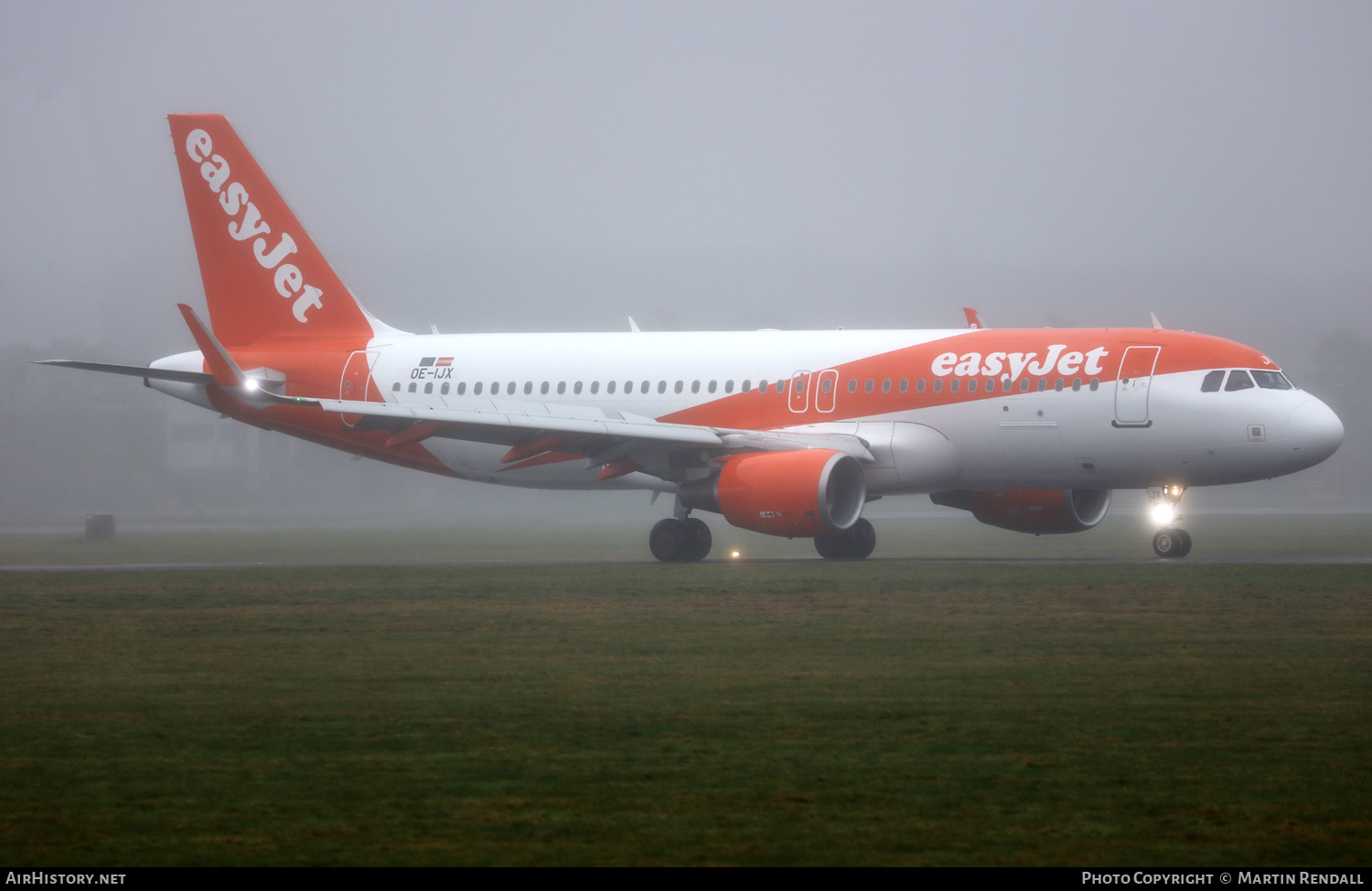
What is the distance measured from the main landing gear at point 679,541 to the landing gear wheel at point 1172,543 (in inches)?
294

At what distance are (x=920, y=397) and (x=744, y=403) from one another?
3252 mm

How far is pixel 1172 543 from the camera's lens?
2633 centimetres

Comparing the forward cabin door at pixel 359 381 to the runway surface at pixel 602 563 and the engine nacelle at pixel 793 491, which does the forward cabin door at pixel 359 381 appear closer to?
the runway surface at pixel 602 563

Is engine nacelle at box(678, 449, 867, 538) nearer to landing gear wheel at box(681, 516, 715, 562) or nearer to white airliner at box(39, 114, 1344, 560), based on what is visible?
white airliner at box(39, 114, 1344, 560)

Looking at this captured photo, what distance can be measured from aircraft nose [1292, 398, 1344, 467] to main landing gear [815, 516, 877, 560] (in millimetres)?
7318

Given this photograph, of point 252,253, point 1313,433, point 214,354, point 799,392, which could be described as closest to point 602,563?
point 799,392

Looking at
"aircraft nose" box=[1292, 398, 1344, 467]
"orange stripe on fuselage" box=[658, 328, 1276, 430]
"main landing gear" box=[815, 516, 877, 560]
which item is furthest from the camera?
"main landing gear" box=[815, 516, 877, 560]

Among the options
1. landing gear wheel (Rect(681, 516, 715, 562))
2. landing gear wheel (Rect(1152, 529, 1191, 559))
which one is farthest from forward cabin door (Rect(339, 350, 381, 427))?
landing gear wheel (Rect(1152, 529, 1191, 559))

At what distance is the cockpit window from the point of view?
25266mm

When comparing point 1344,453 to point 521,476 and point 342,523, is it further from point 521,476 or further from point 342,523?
point 521,476

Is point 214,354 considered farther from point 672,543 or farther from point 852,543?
point 852,543

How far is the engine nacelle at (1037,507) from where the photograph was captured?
2842 cm
